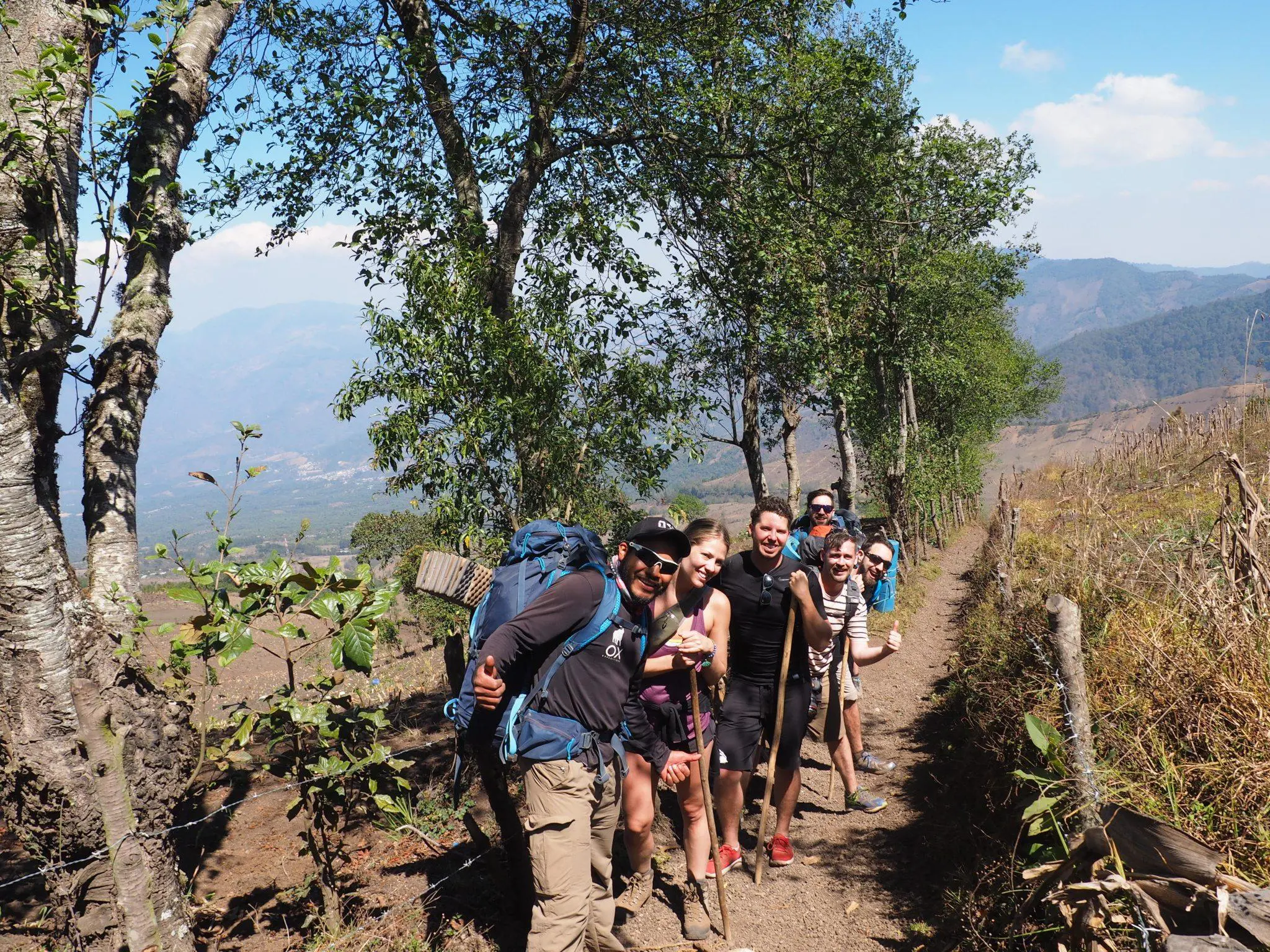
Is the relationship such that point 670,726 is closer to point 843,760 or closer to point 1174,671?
point 843,760

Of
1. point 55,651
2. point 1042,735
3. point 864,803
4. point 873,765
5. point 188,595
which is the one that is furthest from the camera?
point 873,765

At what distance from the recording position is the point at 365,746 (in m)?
4.17

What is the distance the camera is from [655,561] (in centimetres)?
372

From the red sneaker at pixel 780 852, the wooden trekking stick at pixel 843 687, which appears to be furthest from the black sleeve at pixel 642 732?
the wooden trekking stick at pixel 843 687

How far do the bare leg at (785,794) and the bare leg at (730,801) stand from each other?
286 mm

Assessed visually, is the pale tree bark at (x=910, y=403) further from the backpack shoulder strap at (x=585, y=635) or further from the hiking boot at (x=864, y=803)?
the backpack shoulder strap at (x=585, y=635)

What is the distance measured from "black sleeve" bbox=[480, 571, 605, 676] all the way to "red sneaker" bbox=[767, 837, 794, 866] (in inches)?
113

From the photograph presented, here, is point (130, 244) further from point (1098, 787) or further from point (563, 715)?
point (1098, 787)

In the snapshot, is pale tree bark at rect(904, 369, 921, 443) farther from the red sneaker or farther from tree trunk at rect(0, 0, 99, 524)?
tree trunk at rect(0, 0, 99, 524)

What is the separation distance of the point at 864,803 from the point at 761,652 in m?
2.16

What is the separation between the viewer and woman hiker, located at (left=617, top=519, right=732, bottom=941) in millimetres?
4309

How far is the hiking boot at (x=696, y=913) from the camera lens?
4.43 m

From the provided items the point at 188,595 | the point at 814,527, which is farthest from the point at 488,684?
the point at 814,527

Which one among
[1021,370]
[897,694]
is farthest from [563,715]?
[1021,370]
